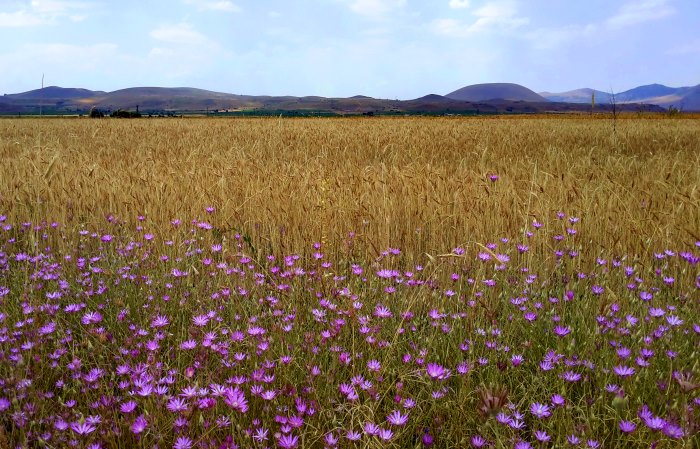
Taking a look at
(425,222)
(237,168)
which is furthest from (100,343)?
(237,168)

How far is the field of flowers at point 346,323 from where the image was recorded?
1724 mm

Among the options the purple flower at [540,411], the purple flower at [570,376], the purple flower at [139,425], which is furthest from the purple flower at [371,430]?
the purple flower at [570,376]

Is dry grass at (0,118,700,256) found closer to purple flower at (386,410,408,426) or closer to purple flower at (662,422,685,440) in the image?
purple flower at (386,410,408,426)

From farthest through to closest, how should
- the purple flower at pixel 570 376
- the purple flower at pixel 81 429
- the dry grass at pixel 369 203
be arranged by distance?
the dry grass at pixel 369 203
the purple flower at pixel 570 376
the purple flower at pixel 81 429

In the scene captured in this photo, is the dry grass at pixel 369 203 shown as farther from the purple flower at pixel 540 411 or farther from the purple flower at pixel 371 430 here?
the purple flower at pixel 371 430

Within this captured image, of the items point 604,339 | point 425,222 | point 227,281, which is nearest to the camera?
point 604,339

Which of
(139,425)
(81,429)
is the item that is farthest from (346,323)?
(81,429)

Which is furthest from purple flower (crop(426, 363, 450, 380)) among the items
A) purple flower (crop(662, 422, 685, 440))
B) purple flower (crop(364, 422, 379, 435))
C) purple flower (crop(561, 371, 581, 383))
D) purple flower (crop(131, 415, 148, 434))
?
purple flower (crop(131, 415, 148, 434))

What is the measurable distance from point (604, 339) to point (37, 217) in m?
4.23

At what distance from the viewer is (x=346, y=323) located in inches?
92.0

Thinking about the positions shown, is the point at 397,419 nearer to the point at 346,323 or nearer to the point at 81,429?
the point at 346,323

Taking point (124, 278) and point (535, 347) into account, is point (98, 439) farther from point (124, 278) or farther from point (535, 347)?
point (535, 347)

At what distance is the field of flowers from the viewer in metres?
1.72

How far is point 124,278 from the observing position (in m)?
2.84
